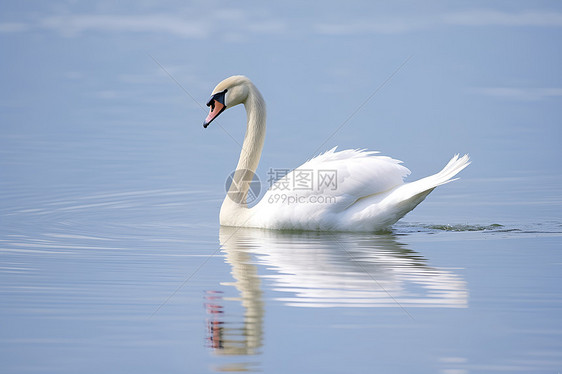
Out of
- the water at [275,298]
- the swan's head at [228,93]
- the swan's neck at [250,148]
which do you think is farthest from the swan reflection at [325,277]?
the swan's head at [228,93]

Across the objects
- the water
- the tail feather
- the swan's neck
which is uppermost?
the swan's neck

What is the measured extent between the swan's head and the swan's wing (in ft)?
5.82

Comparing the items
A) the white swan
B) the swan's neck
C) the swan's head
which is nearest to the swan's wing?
the white swan

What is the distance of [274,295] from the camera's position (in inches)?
283

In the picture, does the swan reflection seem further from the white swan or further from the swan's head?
the swan's head

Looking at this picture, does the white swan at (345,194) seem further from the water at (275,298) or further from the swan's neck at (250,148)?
the swan's neck at (250,148)

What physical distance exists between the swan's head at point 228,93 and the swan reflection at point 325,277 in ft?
7.07

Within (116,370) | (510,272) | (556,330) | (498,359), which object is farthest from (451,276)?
(116,370)

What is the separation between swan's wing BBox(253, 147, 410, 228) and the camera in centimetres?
1052

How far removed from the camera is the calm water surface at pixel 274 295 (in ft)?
18.4

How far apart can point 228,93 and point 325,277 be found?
4857 millimetres

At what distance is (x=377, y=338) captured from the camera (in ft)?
19.5

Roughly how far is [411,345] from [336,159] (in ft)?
17.2

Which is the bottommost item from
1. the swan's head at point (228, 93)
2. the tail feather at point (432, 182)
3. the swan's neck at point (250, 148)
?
the tail feather at point (432, 182)
